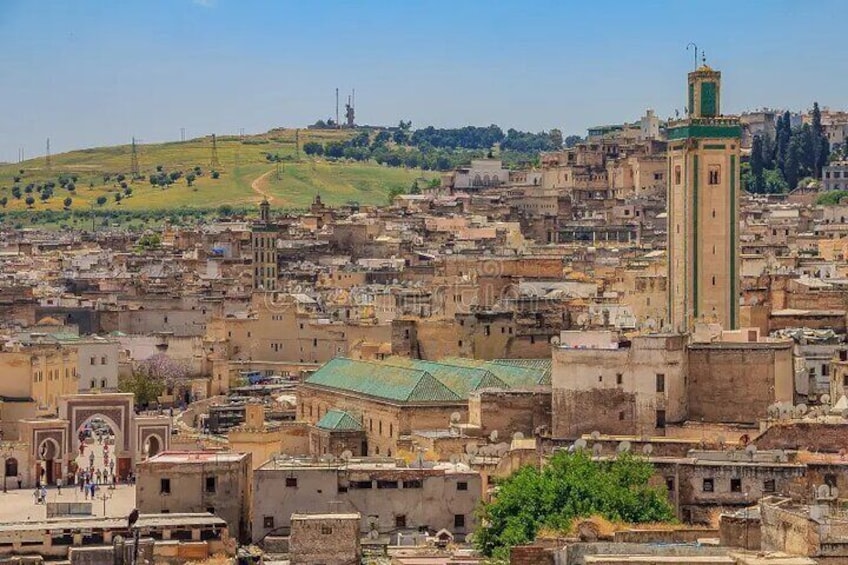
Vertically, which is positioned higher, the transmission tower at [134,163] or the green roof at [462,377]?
the transmission tower at [134,163]

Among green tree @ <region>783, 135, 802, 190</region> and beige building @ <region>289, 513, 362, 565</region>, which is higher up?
green tree @ <region>783, 135, 802, 190</region>

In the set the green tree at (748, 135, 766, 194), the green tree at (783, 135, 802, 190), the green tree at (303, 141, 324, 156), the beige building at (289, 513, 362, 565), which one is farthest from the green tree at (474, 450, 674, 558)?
the green tree at (303, 141, 324, 156)

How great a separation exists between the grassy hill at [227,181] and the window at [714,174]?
10059 centimetres

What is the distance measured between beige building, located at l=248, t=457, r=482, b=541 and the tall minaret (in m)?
16.4

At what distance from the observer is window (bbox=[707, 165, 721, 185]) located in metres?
54.2

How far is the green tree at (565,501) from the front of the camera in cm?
3284

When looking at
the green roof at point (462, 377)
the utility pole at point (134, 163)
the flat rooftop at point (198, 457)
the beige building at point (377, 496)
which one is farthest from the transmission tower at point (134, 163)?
the beige building at point (377, 496)

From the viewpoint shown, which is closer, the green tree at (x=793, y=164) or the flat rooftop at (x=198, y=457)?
the flat rooftop at (x=198, y=457)

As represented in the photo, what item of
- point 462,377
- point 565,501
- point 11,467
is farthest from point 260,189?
point 565,501

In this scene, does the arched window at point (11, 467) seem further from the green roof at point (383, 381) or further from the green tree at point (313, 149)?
the green tree at point (313, 149)

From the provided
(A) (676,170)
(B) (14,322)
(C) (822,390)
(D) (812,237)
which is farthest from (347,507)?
(D) (812,237)

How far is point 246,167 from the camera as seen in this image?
6949 inches

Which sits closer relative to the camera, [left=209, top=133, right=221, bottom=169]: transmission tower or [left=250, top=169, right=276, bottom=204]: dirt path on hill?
[left=250, top=169, right=276, bottom=204]: dirt path on hill

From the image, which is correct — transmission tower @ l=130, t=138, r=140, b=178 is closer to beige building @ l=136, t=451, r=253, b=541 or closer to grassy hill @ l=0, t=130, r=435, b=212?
grassy hill @ l=0, t=130, r=435, b=212
